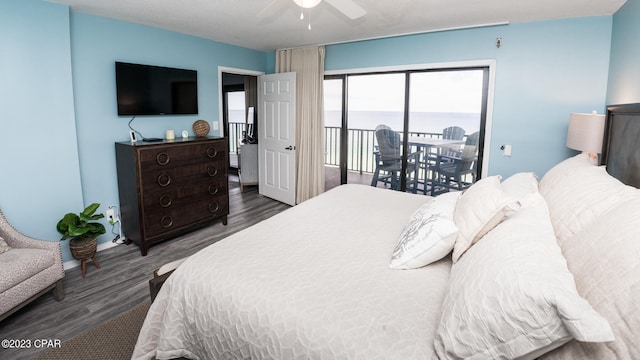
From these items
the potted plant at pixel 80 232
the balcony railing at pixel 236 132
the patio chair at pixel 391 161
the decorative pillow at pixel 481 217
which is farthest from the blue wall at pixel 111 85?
the balcony railing at pixel 236 132

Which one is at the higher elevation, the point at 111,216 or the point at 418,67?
the point at 418,67

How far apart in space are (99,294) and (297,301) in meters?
2.27

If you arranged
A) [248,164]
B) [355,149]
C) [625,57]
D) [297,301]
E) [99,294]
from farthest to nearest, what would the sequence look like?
[248,164] < [355,149] < [99,294] < [625,57] < [297,301]

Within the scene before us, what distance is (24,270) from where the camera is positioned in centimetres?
229

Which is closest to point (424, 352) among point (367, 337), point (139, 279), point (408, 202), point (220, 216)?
point (367, 337)

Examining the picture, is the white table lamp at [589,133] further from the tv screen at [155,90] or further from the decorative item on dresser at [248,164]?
the decorative item on dresser at [248,164]

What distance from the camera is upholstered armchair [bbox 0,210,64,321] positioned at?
2197 mm

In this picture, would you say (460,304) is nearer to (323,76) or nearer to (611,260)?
(611,260)

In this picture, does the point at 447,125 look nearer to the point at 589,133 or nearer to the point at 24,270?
the point at 589,133

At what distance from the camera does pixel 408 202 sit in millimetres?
2684

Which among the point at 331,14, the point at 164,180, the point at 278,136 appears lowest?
the point at 164,180

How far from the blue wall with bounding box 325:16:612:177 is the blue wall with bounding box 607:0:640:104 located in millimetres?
193

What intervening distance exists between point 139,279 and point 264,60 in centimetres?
387

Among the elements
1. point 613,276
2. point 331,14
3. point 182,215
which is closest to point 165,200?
point 182,215
